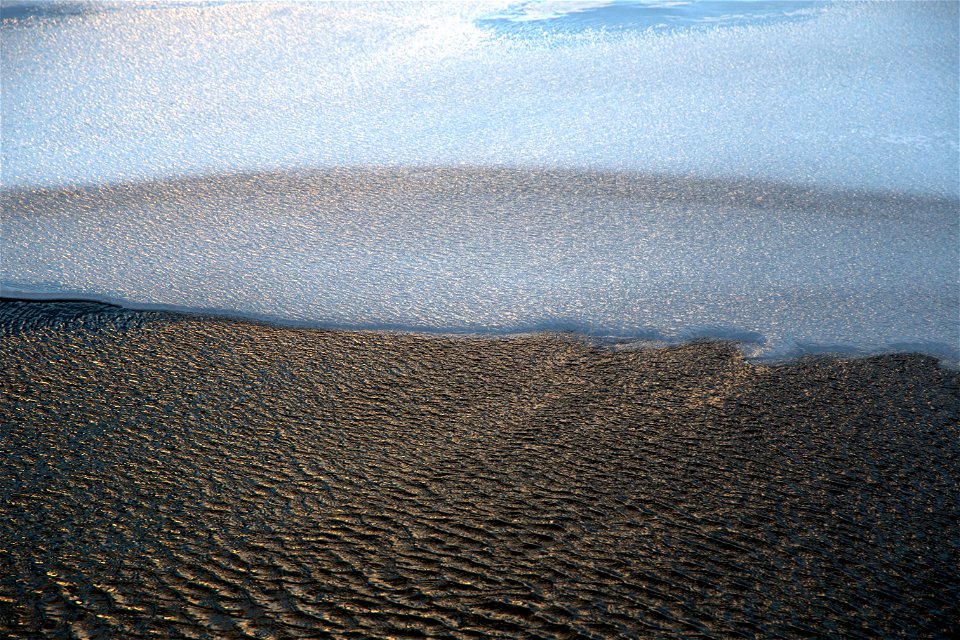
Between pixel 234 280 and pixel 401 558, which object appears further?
pixel 234 280

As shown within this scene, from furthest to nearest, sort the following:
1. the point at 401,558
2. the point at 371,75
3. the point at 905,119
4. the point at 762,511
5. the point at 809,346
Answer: the point at 371,75, the point at 905,119, the point at 809,346, the point at 762,511, the point at 401,558

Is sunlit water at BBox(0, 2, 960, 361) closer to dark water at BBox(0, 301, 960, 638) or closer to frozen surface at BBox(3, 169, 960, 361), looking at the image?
frozen surface at BBox(3, 169, 960, 361)

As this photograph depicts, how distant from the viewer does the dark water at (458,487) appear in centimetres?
99

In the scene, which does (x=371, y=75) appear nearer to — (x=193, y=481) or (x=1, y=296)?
(x=1, y=296)

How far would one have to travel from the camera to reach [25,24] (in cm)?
331

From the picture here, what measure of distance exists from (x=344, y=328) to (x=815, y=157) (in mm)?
1589

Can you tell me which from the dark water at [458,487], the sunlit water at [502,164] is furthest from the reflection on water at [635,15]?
the dark water at [458,487]

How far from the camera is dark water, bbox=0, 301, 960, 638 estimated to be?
99 centimetres

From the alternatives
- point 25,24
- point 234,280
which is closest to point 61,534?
point 234,280

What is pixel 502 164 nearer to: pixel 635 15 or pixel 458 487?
pixel 458 487

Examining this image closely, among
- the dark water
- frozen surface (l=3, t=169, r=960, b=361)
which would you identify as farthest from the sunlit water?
the dark water

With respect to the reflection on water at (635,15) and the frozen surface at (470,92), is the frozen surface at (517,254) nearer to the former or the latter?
the frozen surface at (470,92)

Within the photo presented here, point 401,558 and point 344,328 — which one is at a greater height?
Result: point 344,328

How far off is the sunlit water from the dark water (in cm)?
19
